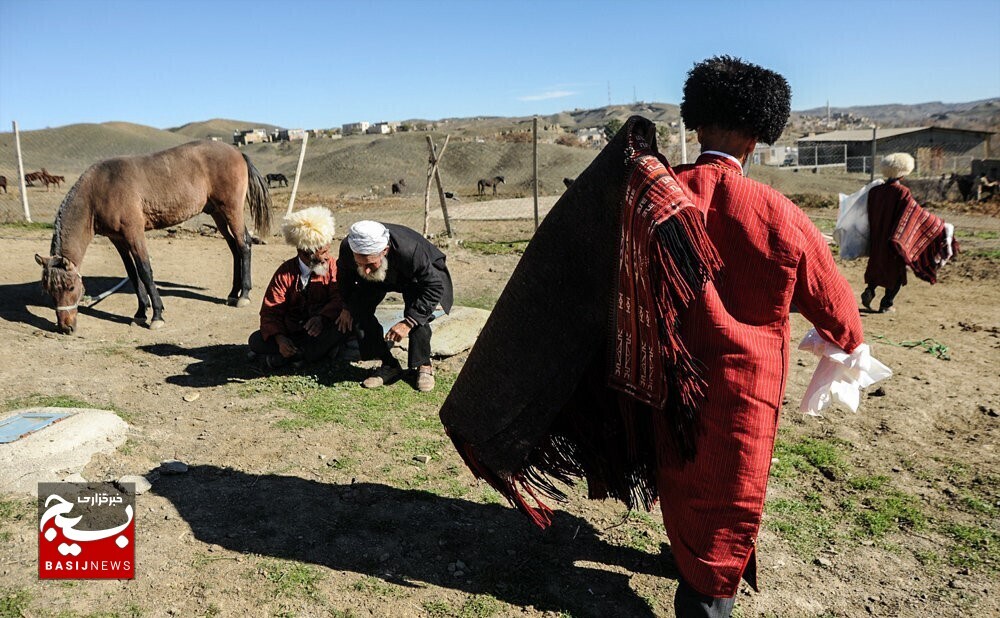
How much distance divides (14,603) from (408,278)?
2969mm

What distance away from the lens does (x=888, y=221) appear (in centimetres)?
717

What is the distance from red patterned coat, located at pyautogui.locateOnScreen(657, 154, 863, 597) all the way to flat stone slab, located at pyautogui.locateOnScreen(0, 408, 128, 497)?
10.6ft

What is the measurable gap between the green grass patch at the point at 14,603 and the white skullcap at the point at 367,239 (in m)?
2.59

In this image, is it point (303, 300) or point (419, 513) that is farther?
point (303, 300)

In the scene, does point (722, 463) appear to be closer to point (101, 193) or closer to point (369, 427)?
point (369, 427)

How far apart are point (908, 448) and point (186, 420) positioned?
15.5 ft

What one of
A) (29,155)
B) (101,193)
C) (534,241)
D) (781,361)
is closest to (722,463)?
(781,361)

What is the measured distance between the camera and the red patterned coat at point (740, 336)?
2244 millimetres

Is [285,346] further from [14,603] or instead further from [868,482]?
[868,482]

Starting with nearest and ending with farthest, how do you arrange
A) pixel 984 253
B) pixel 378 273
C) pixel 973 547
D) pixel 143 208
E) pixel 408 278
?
1. pixel 973 547
2. pixel 378 273
3. pixel 408 278
4. pixel 143 208
5. pixel 984 253

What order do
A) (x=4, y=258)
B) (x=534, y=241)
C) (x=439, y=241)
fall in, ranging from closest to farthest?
(x=534, y=241), (x=4, y=258), (x=439, y=241)

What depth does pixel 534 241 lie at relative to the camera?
2.55 metres

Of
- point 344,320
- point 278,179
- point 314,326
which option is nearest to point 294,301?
point 314,326

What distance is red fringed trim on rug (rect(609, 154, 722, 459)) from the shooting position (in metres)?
2.08
